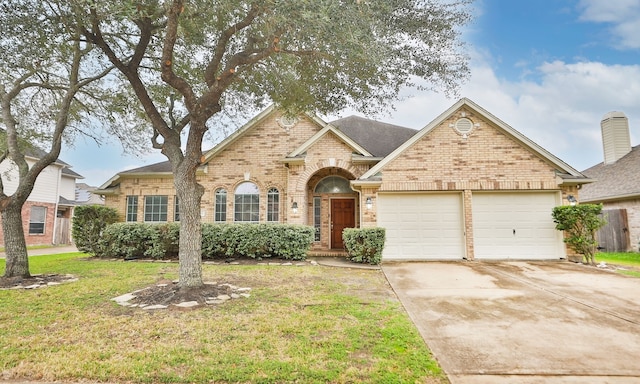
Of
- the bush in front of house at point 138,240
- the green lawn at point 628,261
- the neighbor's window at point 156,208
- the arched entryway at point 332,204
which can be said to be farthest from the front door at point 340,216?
the green lawn at point 628,261

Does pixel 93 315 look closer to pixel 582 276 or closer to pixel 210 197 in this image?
pixel 210 197

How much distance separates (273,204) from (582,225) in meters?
11.2

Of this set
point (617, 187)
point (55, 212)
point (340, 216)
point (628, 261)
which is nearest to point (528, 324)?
point (340, 216)

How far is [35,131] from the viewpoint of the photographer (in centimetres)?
1007

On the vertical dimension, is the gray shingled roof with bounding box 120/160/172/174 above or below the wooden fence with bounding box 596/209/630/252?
above

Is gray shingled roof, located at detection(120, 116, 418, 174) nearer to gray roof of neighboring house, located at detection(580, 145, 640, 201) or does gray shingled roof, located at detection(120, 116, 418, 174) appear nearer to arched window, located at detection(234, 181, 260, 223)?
arched window, located at detection(234, 181, 260, 223)

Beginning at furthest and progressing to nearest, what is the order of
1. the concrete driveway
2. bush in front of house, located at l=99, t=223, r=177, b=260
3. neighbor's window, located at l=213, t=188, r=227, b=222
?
neighbor's window, located at l=213, t=188, r=227, b=222
bush in front of house, located at l=99, t=223, r=177, b=260
the concrete driveway

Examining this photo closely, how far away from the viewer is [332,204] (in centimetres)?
1416

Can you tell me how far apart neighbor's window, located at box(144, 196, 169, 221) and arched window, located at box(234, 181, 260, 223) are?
354 centimetres

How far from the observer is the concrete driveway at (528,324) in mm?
3178

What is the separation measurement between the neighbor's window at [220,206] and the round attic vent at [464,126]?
9.90 metres

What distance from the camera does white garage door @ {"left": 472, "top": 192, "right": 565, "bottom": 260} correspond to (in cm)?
1115

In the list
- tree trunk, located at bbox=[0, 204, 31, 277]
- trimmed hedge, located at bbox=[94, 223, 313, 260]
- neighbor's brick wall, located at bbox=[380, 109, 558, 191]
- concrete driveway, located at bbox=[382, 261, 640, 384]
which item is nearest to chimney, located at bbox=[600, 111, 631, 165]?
neighbor's brick wall, located at bbox=[380, 109, 558, 191]

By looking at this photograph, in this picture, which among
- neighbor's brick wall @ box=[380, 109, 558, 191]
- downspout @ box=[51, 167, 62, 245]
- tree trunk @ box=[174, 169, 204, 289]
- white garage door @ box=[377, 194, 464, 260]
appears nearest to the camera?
tree trunk @ box=[174, 169, 204, 289]
